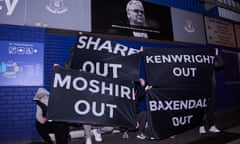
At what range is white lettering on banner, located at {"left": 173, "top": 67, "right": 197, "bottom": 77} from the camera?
3.01 metres

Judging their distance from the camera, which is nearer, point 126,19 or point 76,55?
point 76,55

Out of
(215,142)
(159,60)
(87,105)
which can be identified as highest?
(159,60)

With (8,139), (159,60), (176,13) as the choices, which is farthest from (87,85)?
(176,13)

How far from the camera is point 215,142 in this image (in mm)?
2762

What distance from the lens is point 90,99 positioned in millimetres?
2369

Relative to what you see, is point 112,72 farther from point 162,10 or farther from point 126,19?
point 162,10

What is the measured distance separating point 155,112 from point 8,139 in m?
2.43

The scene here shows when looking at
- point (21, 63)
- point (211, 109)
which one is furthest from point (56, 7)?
point (211, 109)

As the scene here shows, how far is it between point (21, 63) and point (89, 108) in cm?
178

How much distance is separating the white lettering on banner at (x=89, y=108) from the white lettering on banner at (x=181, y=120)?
3.24 feet

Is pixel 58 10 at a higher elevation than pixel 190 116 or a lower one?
higher

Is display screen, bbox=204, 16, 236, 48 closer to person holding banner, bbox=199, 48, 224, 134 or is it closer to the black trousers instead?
person holding banner, bbox=199, 48, 224, 134

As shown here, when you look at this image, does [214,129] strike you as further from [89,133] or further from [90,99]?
[90,99]

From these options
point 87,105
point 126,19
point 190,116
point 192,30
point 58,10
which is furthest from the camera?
point 192,30
